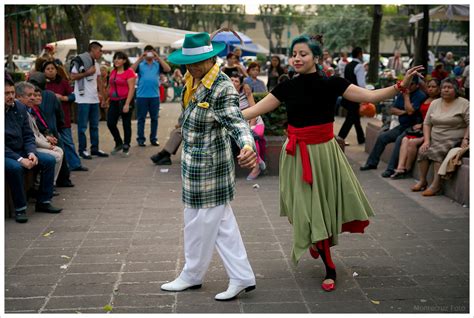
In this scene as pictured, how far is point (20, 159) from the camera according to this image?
23.2 feet

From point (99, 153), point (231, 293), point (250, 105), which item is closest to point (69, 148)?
point (99, 153)

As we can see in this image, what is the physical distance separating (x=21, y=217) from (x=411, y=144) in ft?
16.4

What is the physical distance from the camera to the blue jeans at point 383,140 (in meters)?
9.79

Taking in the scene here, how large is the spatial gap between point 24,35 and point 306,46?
41.9m

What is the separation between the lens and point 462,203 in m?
7.63

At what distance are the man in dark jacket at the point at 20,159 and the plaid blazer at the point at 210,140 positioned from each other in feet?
9.79

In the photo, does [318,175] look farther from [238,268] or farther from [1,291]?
[1,291]

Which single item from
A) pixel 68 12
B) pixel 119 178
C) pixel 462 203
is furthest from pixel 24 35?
pixel 462 203

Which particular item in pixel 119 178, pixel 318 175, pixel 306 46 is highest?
pixel 306 46

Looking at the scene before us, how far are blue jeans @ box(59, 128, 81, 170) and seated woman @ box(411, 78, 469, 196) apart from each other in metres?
4.70

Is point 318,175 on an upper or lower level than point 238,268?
upper

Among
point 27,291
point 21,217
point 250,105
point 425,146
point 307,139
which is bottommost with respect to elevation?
point 21,217

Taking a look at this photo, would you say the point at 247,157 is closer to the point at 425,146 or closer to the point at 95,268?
the point at 95,268

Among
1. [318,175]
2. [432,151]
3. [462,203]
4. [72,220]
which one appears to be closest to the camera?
[318,175]
